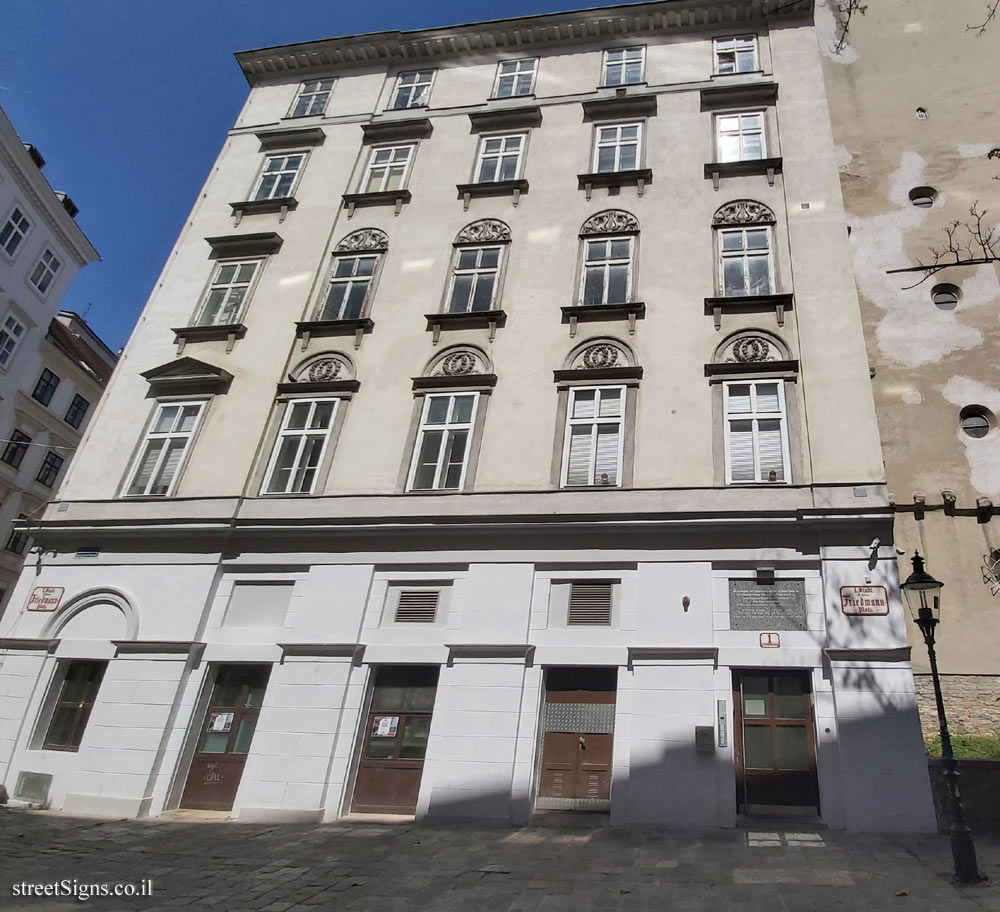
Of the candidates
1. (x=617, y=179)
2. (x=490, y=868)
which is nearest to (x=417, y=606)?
(x=490, y=868)

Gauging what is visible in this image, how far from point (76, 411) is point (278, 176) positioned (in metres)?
22.2

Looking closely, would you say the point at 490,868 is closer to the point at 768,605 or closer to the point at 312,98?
the point at 768,605

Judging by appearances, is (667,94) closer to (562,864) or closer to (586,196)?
(586,196)

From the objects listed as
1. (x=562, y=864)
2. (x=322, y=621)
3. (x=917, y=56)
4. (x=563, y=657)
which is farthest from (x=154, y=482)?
(x=917, y=56)

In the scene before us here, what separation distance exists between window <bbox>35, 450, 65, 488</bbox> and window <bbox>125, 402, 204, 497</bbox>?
2122 centimetres

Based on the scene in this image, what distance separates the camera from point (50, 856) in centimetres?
907

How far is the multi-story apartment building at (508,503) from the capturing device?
11625 millimetres

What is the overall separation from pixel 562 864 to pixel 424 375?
1058cm

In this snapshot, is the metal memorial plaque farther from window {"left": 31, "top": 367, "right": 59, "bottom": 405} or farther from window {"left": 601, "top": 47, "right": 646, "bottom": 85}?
window {"left": 31, "top": 367, "right": 59, "bottom": 405}

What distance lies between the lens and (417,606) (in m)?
13.4

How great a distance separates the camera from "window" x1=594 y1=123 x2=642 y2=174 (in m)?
18.9

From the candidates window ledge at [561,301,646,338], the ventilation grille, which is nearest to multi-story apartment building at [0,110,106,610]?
window ledge at [561,301,646,338]

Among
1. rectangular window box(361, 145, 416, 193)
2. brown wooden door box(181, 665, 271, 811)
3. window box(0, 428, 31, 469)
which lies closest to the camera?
brown wooden door box(181, 665, 271, 811)

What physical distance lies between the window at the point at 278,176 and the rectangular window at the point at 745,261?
13020 millimetres
